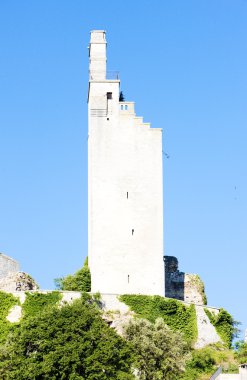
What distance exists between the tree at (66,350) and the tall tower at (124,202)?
1887 cm

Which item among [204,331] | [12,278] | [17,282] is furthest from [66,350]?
[204,331]

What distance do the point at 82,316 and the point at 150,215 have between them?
2174 cm

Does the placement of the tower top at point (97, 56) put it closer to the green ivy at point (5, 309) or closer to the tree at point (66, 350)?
the green ivy at point (5, 309)

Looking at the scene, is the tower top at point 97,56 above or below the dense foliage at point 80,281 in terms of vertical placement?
above

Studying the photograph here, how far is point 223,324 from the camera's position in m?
101

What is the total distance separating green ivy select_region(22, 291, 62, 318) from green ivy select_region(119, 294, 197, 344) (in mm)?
4787

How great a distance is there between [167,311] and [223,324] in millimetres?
4233

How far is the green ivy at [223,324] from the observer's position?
100312mm

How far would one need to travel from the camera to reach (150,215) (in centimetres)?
10181

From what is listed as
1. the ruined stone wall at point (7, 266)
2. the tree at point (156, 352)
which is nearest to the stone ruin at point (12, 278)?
the ruined stone wall at point (7, 266)

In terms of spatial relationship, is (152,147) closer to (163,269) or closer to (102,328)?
(163,269)

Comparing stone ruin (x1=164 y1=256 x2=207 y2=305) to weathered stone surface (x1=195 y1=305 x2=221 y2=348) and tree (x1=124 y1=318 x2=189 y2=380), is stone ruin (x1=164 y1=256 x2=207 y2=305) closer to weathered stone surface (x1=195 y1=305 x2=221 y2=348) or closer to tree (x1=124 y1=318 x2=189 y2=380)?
weathered stone surface (x1=195 y1=305 x2=221 y2=348)

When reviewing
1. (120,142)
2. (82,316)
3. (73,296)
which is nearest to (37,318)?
(82,316)

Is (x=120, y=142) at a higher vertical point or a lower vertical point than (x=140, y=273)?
higher
